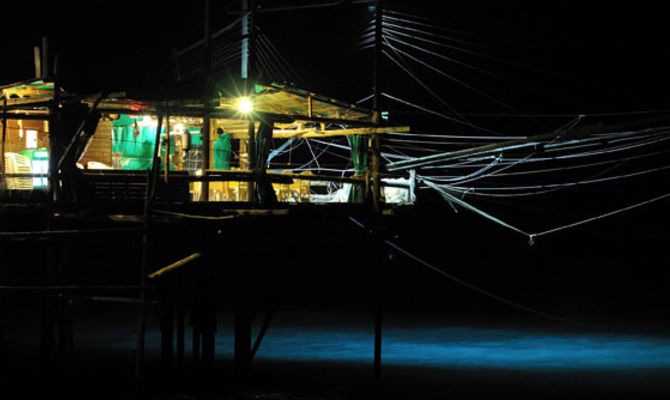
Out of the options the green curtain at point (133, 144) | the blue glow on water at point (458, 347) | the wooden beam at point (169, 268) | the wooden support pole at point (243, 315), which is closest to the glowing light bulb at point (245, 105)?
the wooden support pole at point (243, 315)

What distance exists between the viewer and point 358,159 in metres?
16.9

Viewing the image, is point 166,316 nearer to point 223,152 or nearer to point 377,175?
point 377,175

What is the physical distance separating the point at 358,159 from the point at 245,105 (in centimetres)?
364

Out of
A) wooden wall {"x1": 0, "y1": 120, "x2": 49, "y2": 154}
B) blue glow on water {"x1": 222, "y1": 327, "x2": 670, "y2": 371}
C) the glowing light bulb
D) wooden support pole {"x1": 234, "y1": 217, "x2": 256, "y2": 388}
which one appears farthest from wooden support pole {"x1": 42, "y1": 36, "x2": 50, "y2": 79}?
blue glow on water {"x1": 222, "y1": 327, "x2": 670, "y2": 371}

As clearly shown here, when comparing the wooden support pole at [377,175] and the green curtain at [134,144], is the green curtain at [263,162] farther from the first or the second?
the green curtain at [134,144]

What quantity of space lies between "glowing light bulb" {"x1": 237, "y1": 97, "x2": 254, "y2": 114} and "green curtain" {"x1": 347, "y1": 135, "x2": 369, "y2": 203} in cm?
342

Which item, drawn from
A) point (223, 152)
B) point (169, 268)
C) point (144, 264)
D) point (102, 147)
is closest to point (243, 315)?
point (169, 268)

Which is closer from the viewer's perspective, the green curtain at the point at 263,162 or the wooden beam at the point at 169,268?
the wooden beam at the point at 169,268

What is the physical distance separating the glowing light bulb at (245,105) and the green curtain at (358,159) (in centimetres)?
342

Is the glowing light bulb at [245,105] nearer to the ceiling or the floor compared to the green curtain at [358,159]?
nearer to the ceiling

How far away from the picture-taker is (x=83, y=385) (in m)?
13.8

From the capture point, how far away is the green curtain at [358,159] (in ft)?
54.7

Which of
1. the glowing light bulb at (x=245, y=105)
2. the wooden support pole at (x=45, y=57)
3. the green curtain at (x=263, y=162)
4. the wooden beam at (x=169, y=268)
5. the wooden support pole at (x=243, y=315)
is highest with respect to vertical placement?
the wooden support pole at (x=45, y=57)

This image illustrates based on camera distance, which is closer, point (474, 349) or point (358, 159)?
point (358, 159)
